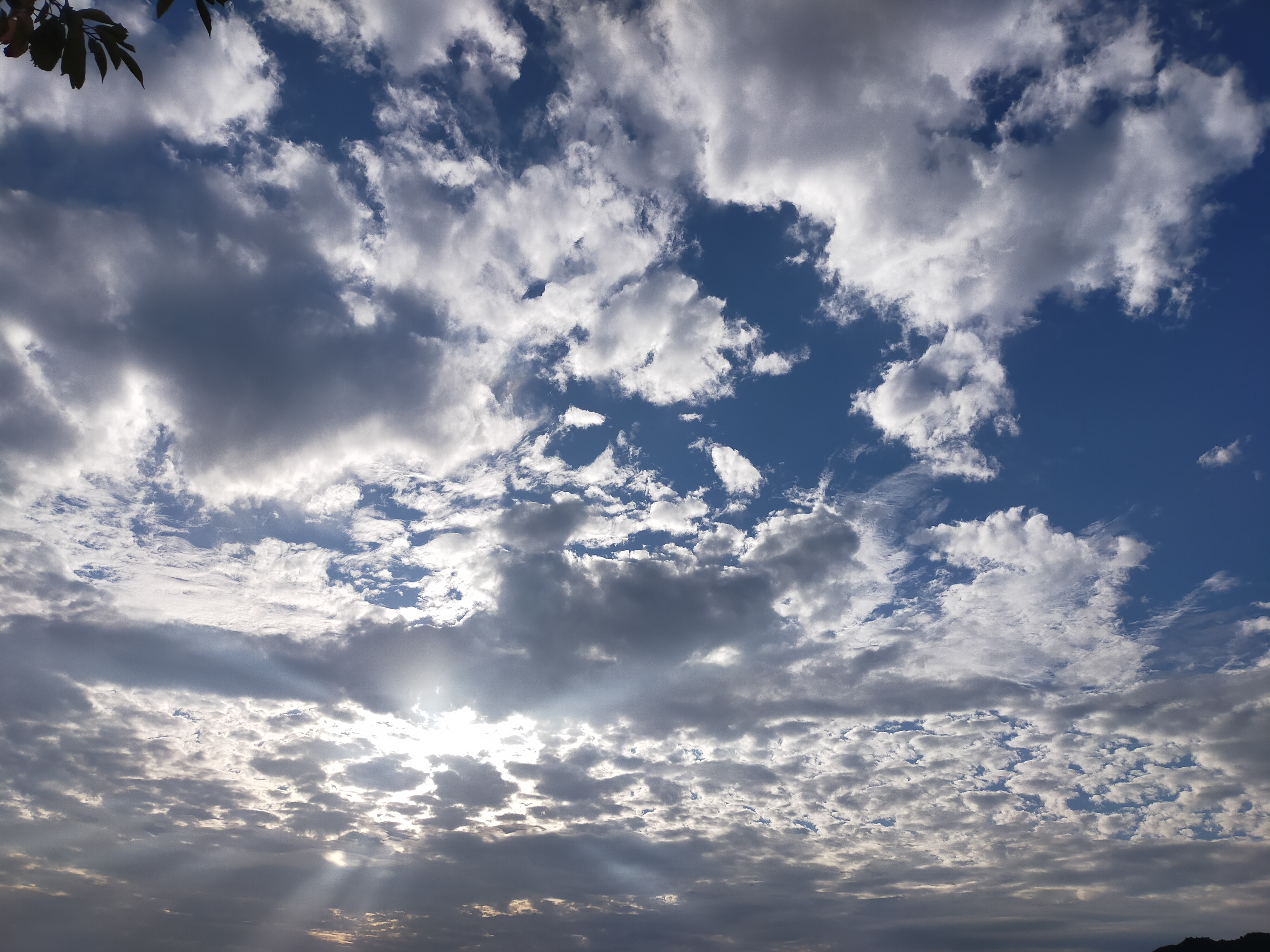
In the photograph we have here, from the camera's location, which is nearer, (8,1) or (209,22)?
(8,1)

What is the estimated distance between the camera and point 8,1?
Answer: 8.63 metres

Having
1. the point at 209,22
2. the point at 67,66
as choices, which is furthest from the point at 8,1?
the point at 209,22

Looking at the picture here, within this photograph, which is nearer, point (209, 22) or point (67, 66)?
point (67, 66)

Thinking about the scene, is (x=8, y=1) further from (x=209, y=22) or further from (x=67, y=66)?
(x=209, y=22)

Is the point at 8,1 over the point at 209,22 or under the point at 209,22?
under

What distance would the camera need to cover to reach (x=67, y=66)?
9.08 meters

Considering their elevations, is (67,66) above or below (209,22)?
below

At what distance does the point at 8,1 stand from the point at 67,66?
2.77ft

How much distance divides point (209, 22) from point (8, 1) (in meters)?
2.44

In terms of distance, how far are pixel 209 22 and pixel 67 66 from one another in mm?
2210
